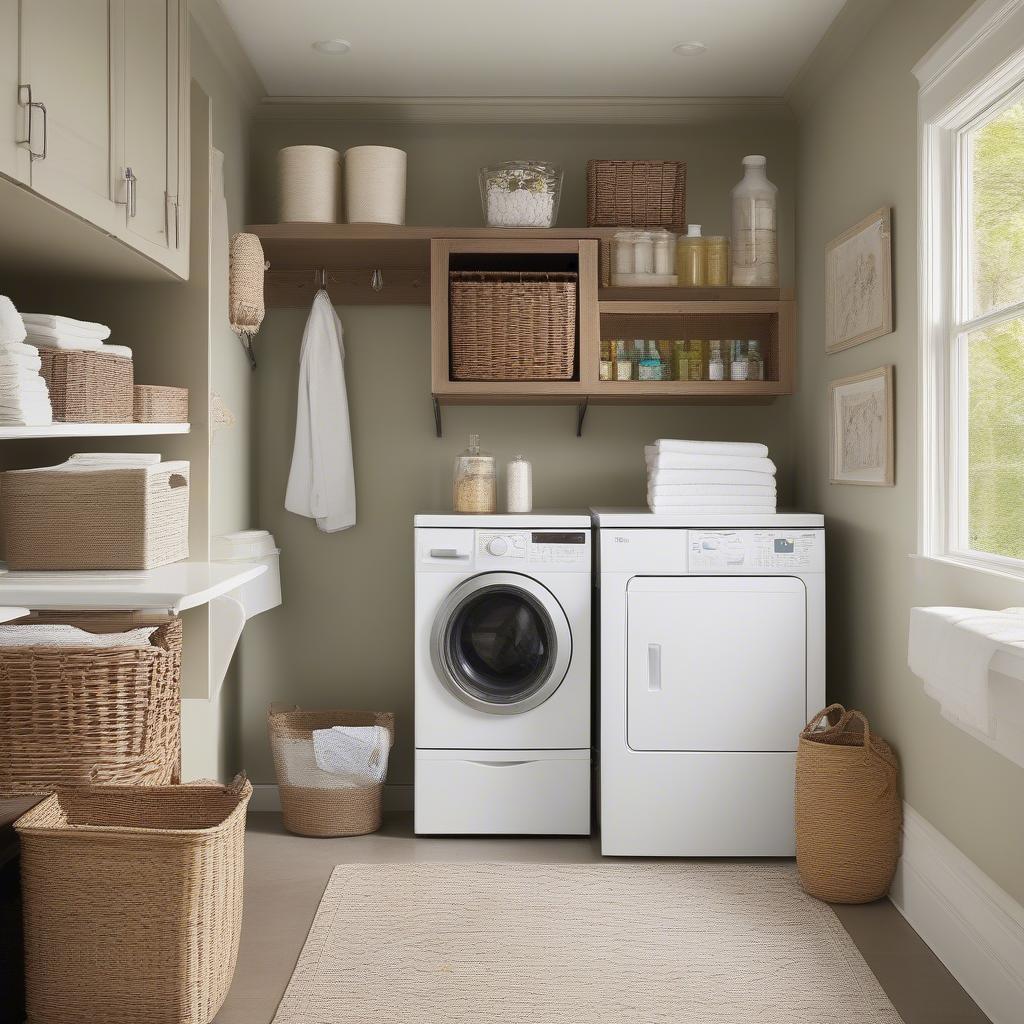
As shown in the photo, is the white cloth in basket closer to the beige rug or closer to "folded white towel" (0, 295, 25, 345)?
the beige rug

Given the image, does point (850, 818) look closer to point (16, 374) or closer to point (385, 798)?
point (385, 798)

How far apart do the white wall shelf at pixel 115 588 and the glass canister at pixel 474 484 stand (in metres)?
1.29

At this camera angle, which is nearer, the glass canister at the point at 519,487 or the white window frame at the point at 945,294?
the white window frame at the point at 945,294

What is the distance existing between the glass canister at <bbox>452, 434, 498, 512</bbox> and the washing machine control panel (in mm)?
159

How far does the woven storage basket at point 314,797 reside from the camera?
3.37 metres

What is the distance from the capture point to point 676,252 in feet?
11.5

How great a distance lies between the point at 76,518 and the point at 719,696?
1.96m

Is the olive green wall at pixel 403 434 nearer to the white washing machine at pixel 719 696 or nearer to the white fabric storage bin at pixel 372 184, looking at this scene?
the white fabric storage bin at pixel 372 184

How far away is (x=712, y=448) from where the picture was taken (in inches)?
130

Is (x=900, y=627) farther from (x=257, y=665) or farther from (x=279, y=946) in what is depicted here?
(x=257, y=665)

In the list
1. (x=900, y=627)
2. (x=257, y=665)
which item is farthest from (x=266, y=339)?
(x=900, y=627)

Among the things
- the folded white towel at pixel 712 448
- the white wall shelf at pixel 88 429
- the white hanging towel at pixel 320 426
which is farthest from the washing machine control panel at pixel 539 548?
the white wall shelf at pixel 88 429

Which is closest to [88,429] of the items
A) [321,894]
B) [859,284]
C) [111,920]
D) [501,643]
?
[111,920]

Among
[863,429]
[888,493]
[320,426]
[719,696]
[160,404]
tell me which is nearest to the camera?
[160,404]
